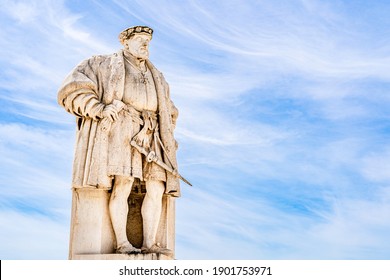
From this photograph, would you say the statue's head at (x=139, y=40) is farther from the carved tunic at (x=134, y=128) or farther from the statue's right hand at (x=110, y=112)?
the statue's right hand at (x=110, y=112)

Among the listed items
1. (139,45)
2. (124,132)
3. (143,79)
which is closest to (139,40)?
(139,45)

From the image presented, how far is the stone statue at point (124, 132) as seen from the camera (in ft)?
33.9

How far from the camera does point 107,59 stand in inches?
436

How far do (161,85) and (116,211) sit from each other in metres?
2.51

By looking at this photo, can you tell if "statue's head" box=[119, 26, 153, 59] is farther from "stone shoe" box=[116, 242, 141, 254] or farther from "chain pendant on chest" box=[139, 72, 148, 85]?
"stone shoe" box=[116, 242, 141, 254]

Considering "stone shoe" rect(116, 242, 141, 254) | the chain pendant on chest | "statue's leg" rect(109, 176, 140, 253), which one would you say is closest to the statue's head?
the chain pendant on chest

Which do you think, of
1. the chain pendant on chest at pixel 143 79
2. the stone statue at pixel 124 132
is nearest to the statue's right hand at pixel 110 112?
the stone statue at pixel 124 132

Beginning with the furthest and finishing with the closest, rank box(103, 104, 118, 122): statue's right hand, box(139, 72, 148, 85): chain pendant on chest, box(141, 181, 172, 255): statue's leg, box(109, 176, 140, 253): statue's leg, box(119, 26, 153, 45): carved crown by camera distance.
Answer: box(119, 26, 153, 45): carved crown
box(139, 72, 148, 85): chain pendant on chest
box(141, 181, 172, 255): statue's leg
box(103, 104, 118, 122): statue's right hand
box(109, 176, 140, 253): statue's leg

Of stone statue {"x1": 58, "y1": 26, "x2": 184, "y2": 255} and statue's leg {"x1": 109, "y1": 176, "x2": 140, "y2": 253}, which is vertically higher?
stone statue {"x1": 58, "y1": 26, "x2": 184, "y2": 255}

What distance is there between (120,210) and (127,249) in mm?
658

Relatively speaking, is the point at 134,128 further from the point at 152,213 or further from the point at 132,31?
the point at 132,31

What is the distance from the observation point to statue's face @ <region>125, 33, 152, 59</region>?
11.2 meters
